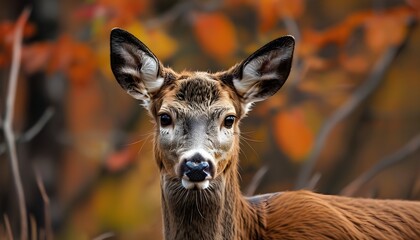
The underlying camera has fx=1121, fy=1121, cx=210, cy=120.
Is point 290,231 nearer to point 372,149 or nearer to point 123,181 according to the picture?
point 123,181

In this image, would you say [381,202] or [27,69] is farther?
[27,69]

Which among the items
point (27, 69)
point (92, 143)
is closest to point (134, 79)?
point (27, 69)

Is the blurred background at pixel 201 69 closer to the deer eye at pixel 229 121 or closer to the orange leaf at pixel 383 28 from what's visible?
the orange leaf at pixel 383 28

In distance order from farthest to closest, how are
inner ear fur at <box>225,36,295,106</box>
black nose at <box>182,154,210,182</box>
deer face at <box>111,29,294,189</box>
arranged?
inner ear fur at <box>225,36,295,106</box>
deer face at <box>111,29,294,189</box>
black nose at <box>182,154,210,182</box>

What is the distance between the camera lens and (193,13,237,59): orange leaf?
522 inches

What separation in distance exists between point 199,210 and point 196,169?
1.69 ft

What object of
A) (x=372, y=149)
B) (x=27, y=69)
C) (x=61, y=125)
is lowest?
(x=372, y=149)

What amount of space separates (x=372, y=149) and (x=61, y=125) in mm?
4396

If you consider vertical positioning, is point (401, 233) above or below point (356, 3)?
below

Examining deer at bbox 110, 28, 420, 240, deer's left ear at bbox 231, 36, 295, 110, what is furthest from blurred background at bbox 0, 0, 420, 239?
deer's left ear at bbox 231, 36, 295, 110

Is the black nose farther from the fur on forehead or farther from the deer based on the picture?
the fur on forehead

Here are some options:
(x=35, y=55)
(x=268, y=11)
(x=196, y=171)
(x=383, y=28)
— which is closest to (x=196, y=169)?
(x=196, y=171)

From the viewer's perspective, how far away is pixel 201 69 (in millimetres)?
14398

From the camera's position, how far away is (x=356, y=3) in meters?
15.0
